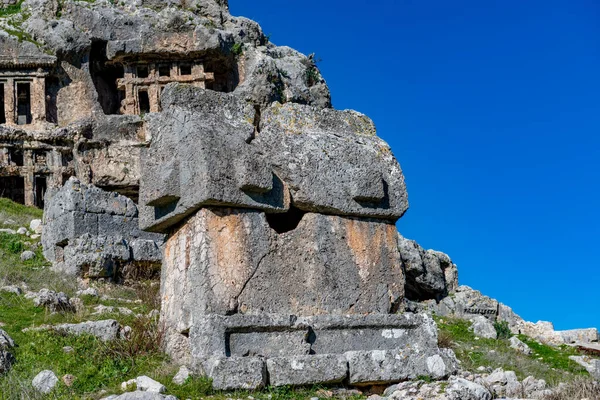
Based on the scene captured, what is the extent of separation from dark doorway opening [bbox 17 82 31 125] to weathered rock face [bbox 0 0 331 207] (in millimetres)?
56

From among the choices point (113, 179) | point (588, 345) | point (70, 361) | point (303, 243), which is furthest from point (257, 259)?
point (113, 179)

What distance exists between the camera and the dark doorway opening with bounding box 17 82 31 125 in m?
29.7

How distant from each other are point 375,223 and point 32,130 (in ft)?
79.4

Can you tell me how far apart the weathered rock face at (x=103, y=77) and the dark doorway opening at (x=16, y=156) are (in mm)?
35

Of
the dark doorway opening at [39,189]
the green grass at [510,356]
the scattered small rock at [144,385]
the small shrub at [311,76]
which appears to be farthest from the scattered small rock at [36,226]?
the small shrub at [311,76]

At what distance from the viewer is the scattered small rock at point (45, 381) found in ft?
17.2

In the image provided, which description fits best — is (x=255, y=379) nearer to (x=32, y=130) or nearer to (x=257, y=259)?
(x=257, y=259)

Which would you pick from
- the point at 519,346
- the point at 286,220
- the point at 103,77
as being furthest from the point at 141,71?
the point at 286,220

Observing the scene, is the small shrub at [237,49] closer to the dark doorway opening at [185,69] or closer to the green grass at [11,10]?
the dark doorway opening at [185,69]

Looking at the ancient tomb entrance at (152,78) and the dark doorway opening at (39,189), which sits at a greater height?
the ancient tomb entrance at (152,78)

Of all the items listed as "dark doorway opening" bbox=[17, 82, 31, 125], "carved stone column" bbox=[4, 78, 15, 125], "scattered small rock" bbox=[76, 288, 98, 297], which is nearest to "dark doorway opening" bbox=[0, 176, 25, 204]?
"carved stone column" bbox=[4, 78, 15, 125]

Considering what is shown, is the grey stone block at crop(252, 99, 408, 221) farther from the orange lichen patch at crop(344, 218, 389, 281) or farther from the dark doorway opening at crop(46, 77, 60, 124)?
the dark doorway opening at crop(46, 77, 60, 124)

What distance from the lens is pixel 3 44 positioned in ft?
94.7

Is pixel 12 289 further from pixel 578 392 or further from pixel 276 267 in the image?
pixel 578 392
